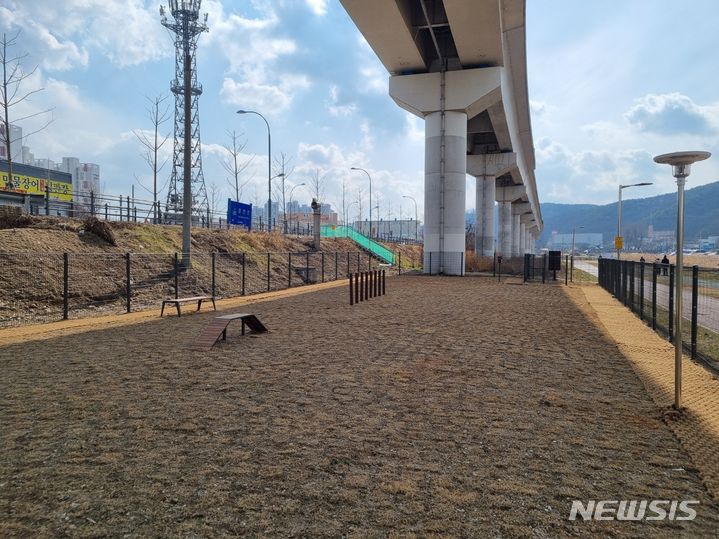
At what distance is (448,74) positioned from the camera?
3359 cm

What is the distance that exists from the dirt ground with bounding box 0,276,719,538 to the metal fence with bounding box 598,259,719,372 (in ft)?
5.13

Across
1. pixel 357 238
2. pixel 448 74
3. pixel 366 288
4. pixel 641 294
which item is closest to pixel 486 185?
pixel 357 238

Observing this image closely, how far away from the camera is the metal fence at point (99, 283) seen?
1388 centimetres

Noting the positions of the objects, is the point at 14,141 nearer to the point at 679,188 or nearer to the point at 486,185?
the point at 679,188

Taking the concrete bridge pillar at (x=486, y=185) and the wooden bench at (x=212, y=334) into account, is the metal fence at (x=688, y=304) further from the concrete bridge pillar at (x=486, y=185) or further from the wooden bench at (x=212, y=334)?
the concrete bridge pillar at (x=486, y=185)

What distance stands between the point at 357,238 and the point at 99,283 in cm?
3398

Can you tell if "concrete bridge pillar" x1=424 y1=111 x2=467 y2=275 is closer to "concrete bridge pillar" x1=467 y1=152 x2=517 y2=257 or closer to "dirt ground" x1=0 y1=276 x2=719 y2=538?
"concrete bridge pillar" x1=467 y1=152 x2=517 y2=257

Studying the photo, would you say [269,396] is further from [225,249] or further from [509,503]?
[225,249]

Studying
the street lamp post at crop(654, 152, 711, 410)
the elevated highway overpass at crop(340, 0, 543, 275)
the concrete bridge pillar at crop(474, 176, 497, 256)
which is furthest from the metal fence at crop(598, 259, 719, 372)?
the concrete bridge pillar at crop(474, 176, 497, 256)

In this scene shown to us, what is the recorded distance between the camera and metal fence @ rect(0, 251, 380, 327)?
13.9 m

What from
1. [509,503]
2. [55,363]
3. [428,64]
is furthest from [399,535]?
[428,64]

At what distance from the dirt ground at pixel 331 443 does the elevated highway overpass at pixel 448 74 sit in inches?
895

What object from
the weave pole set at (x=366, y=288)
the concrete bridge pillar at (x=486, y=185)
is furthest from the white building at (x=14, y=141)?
the concrete bridge pillar at (x=486, y=185)

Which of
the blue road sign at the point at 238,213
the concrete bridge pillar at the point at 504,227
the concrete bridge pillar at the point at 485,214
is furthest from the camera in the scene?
the concrete bridge pillar at the point at 504,227
